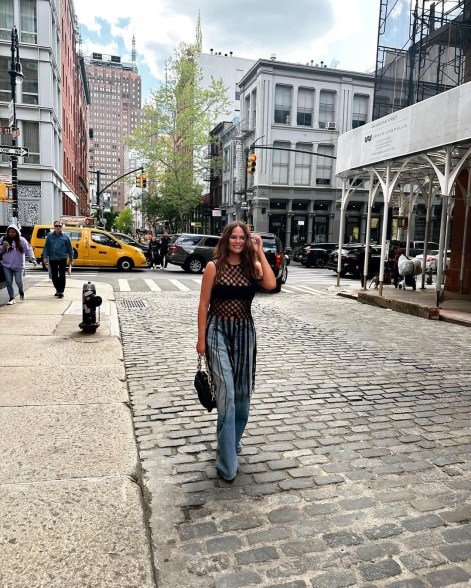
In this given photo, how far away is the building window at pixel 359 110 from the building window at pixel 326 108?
2082 millimetres

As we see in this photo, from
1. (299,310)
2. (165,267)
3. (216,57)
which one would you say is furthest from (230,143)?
(299,310)

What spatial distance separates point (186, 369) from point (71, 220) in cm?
2995

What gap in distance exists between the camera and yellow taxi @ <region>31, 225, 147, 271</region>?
2177 centimetres

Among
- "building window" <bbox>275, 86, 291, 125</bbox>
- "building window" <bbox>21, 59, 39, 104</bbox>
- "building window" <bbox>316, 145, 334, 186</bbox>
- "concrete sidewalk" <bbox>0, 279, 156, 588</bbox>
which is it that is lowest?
"concrete sidewalk" <bbox>0, 279, 156, 588</bbox>

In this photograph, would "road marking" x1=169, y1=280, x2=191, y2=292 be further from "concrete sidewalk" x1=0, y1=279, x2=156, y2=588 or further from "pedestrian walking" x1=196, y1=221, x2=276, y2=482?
"pedestrian walking" x1=196, y1=221, x2=276, y2=482

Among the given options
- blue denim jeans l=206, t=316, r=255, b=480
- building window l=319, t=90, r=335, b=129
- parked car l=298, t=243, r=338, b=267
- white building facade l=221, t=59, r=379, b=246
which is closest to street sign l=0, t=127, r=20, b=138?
blue denim jeans l=206, t=316, r=255, b=480

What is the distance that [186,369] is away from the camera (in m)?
6.35

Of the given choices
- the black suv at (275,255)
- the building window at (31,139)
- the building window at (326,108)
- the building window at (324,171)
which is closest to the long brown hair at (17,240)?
the black suv at (275,255)

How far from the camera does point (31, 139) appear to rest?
33.1 m

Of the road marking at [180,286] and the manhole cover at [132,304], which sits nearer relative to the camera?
the manhole cover at [132,304]

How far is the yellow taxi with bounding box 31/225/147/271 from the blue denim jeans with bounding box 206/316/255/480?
19419 millimetres

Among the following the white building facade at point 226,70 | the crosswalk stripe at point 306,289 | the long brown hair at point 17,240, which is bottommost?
the crosswalk stripe at point 306,289

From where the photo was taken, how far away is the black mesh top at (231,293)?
3430mm

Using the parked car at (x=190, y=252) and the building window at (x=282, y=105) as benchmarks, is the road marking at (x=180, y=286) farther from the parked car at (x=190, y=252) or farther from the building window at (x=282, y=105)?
the building window at (x=282, y=105)
